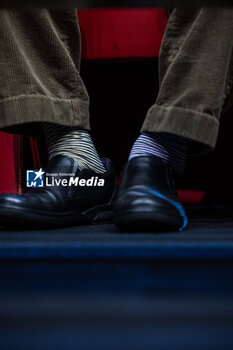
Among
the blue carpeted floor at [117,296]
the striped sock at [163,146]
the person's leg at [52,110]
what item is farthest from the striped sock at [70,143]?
the blue carpeted floor at [117,296]

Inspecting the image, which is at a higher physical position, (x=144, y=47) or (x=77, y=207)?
(x=144, y=47)

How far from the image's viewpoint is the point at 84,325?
1.05 ft

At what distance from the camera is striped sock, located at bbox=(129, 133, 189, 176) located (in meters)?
0.60

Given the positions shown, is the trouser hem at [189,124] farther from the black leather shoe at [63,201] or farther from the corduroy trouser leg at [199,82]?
the black leather shoe at [63,201]

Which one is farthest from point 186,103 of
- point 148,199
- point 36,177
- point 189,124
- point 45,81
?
point 36,177

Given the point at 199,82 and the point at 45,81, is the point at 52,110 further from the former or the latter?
the point at 199,82

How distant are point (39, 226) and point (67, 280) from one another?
225 millimetres

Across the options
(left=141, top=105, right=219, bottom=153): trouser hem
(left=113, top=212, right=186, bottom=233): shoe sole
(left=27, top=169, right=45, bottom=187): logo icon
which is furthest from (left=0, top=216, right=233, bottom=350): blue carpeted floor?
(left=27, top=169, right=45, bottom=187): logo icon

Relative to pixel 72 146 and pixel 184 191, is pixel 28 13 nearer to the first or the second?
pixel 72 146

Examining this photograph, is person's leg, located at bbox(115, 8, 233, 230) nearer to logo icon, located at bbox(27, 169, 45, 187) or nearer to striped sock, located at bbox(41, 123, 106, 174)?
striped sock, located at bbox(41, 123, 106, 174)

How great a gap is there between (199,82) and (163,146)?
128 millimetres

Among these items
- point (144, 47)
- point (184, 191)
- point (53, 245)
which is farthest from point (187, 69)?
point (184, 191)

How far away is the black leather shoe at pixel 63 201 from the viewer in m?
0.53

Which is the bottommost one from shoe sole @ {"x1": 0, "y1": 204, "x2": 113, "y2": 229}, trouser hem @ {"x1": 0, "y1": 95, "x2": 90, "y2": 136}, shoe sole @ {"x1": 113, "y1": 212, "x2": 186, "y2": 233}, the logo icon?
the logo icon
